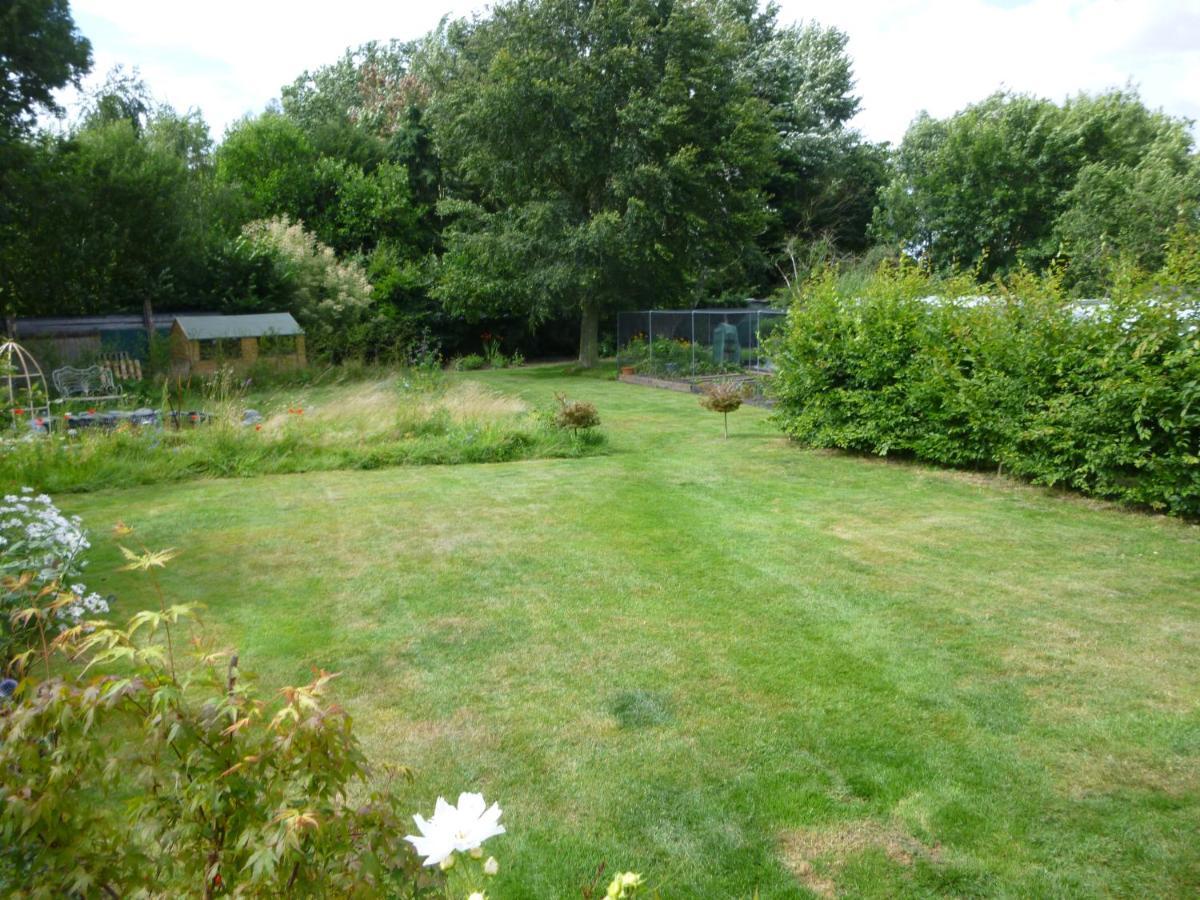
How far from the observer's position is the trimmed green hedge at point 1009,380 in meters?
7.40

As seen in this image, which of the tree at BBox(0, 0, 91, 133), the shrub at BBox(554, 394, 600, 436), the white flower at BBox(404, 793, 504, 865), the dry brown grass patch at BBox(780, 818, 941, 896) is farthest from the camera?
the tree at BBox(0, 0, 91, 133)

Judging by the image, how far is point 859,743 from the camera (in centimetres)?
366

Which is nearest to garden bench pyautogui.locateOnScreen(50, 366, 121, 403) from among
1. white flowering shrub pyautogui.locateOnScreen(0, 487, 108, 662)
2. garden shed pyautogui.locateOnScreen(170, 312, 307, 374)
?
garden shed pyautogui.locateOnScreen(170, 312, 307, 374)

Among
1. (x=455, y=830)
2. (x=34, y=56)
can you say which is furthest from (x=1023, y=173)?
(x=455, y=830)

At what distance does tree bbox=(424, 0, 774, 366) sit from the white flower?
67.9ft

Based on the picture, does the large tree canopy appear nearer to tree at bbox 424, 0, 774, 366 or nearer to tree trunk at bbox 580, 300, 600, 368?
tree at bbox 424, 0, 774, 366

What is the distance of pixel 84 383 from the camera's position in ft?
53.1

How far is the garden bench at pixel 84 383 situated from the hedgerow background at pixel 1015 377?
1313 centimetres

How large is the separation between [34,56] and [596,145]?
1274cm

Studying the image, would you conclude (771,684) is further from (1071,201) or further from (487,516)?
(1071,201)

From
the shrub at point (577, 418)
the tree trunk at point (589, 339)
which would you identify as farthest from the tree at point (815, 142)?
the shrub at point (577, 418)

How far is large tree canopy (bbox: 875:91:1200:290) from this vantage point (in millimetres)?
25750

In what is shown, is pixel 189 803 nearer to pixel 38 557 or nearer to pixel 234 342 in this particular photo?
pixel 38 557

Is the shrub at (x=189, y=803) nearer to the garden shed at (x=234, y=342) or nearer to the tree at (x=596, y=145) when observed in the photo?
the garden shed at (x=234, y=342)
